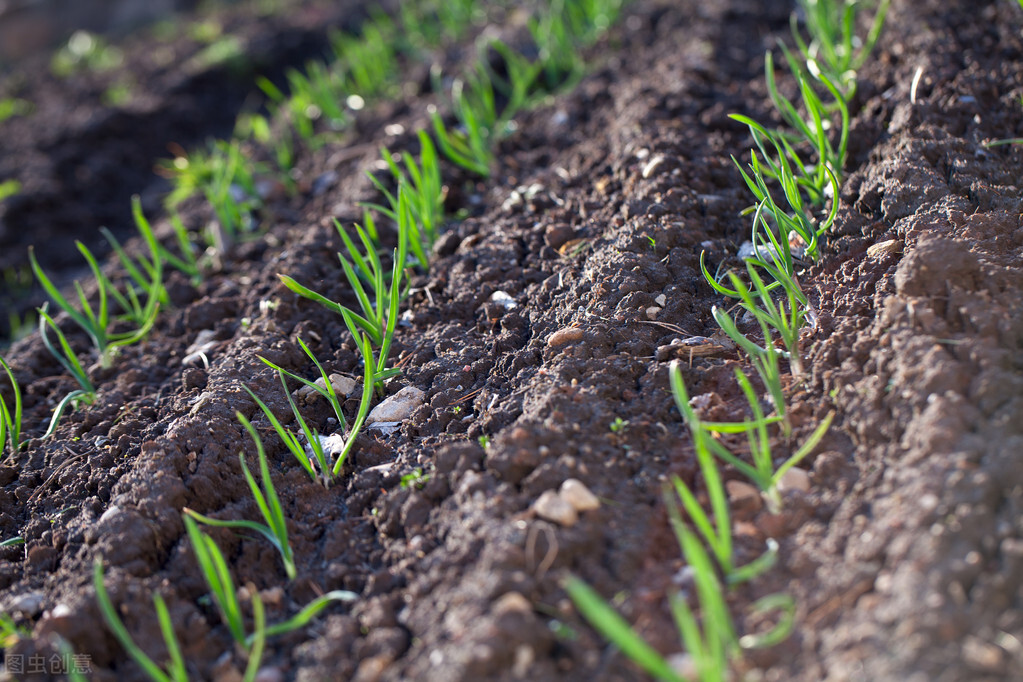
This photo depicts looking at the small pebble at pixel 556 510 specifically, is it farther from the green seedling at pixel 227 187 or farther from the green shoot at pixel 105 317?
the green seedling at pixel 227 187

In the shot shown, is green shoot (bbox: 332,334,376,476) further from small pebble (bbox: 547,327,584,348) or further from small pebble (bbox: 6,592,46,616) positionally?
small pebble (bbox: 6,592,46,616)

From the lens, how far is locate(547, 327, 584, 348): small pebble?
1.62m

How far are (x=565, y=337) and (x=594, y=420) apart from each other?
0.26 metres

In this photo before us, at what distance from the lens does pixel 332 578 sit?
52.6 inches

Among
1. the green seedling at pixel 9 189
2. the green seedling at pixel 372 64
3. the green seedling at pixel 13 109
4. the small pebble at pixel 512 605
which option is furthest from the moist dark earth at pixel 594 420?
the green seedling at pixel 13 109

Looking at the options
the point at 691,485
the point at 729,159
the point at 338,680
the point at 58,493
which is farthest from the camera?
the point at 729,159

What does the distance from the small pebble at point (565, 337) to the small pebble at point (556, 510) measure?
17.5 inches

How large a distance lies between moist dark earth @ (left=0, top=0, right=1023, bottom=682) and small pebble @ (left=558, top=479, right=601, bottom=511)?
0.03 m

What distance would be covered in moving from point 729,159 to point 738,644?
146cm

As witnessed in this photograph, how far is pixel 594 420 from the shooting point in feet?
4.66

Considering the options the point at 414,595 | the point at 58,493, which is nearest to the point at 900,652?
the point at 414,595

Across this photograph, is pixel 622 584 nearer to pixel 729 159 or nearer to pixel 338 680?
pixel 338 680

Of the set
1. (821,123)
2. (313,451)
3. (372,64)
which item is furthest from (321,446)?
(372,64)

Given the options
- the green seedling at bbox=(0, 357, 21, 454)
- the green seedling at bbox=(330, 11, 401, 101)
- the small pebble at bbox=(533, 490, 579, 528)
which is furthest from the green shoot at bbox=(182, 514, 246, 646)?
the green seedling at bbox=(330, 11, 401, 101)
